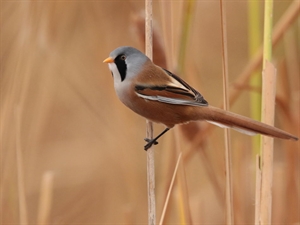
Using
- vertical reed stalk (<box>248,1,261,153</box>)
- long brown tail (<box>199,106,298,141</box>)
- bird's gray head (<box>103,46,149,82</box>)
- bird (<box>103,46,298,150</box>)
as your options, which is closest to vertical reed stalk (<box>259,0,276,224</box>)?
long brown tail (<box>199,106,298,141</box>)

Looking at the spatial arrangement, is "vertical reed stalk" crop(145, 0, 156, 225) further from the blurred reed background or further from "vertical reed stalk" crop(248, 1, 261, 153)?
"vertical reed stalk" crop(248, 1, 261, 153)

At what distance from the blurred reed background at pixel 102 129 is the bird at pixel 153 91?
0.06m

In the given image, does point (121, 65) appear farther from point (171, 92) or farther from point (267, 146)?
point (267, 146)

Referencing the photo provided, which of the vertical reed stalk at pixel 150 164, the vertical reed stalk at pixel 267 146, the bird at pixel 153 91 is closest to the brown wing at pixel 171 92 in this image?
the bird at pixel 153 91

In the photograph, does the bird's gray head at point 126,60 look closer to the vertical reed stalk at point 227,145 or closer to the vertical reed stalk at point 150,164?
the vertical reed stalk at point 150,164

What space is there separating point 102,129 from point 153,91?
118 centimetres

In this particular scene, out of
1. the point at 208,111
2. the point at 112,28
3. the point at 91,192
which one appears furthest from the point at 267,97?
the point at 91,192

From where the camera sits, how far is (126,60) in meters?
1.66

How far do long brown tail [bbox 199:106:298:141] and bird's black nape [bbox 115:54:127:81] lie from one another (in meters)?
0.29

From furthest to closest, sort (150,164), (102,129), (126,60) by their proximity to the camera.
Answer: (102,129)
(126,60)
(150,164)

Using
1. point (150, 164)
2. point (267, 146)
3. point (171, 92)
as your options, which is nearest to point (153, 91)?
point (171, 92)

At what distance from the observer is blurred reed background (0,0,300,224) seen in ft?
5.78

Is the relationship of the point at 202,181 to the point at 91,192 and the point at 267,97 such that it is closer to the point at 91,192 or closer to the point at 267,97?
the point at 91,192

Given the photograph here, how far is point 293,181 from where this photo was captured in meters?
1.95
